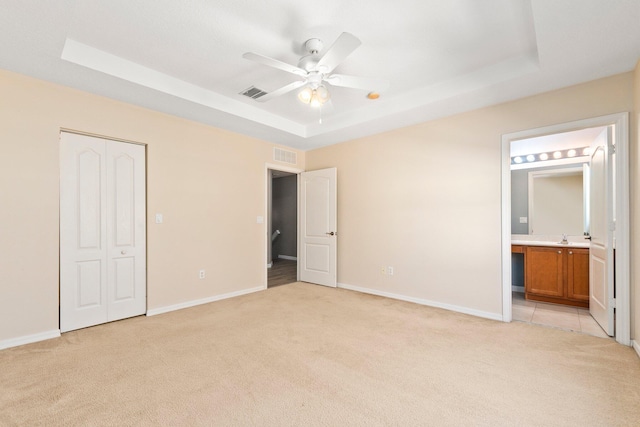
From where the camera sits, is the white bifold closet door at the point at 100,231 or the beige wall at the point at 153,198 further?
the white bifold closet door at the point at 100,231

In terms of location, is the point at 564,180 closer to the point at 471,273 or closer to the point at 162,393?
the point at 471,273

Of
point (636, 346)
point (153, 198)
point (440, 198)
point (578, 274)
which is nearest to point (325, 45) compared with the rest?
point (440, 198)

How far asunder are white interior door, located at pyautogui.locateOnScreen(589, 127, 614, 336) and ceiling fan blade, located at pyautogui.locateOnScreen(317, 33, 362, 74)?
273cm

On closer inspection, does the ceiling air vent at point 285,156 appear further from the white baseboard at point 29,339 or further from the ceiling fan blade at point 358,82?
the white baseboard at point 29,339

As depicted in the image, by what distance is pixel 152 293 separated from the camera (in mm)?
3537

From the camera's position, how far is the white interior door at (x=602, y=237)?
2.79 metres

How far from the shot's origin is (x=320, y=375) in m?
2.12

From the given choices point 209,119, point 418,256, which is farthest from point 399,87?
point 209,119

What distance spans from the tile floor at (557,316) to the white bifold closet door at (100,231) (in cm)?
462

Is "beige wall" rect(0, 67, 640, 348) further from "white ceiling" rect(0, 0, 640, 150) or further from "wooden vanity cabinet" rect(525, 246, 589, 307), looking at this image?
"wooden vanity cabinet" rect(525, 246, 589, 307)

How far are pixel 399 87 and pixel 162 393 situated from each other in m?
3.66

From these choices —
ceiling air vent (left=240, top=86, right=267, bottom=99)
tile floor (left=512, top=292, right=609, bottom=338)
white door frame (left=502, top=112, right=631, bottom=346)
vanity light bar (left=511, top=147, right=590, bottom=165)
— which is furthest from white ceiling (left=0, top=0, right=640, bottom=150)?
tile floor (left=512, top=292, right=609, bottom=338)

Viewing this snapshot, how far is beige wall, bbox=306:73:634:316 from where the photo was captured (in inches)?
123

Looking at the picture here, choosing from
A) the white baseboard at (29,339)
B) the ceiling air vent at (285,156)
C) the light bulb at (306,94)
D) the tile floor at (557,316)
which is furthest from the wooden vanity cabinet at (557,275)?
the white baseboard at (29,339)
